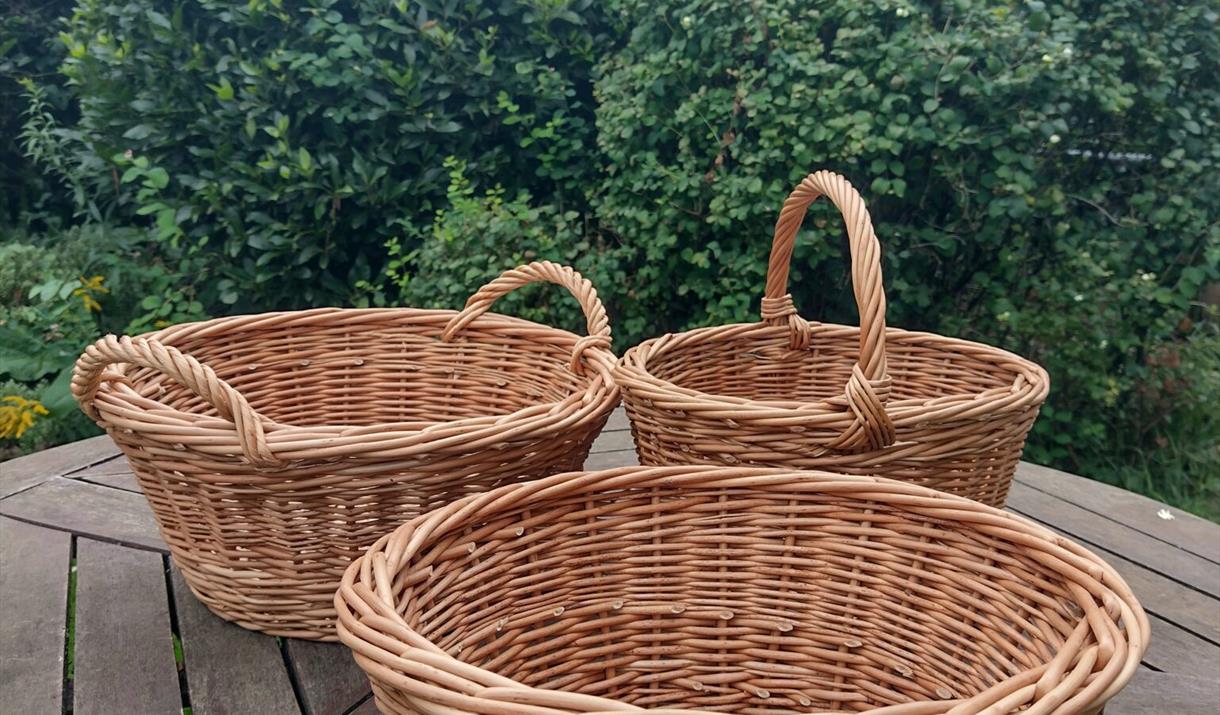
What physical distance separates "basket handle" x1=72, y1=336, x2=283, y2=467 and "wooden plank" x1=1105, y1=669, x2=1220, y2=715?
0.75 metres

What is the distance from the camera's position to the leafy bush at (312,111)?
2.15 meters

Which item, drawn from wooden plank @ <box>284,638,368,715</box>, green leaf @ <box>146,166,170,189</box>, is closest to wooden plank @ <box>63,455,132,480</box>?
wooden plank @ <box>284,638,368,715</box>

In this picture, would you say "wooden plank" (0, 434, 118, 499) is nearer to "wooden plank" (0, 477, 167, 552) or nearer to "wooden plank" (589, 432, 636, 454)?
"wooden plank" (0, 477, 167, 552)

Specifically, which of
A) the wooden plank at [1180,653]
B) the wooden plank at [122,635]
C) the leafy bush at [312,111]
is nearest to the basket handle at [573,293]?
the wooden plank at [122,635]

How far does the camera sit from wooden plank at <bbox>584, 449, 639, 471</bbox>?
1.27 m

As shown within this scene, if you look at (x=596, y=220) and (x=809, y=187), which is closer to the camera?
(x=809, y=187)

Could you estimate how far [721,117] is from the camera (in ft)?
5.91

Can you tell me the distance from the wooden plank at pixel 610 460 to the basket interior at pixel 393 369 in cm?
14

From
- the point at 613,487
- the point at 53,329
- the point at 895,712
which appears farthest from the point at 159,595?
the point at 53,329

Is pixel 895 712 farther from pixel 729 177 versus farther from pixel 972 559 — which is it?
pixel 729 177

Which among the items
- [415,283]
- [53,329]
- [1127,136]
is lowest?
[53,329]

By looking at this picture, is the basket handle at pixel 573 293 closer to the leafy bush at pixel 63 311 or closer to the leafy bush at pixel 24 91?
the leafy bush at pixel 63 311

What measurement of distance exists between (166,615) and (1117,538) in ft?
3.72

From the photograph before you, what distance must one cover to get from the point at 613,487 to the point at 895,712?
0.34 m
